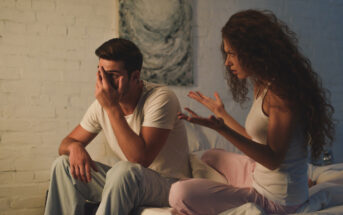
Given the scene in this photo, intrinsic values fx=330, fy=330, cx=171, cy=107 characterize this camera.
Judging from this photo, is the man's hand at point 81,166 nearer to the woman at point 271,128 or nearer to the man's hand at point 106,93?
the man's hand at point 106,93

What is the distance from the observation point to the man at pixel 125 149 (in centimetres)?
125

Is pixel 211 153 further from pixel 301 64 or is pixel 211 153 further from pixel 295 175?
pixel 301 64

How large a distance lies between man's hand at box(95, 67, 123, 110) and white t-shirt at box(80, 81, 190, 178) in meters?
0.14

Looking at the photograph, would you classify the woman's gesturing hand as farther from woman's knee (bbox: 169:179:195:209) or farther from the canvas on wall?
the canvas on wall

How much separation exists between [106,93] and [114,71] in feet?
0.49

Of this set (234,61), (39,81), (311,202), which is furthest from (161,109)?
(39,81)

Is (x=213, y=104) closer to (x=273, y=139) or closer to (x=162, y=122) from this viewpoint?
(x=162, y=122)

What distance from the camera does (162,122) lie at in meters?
1.47

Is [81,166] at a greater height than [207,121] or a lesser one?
lesser

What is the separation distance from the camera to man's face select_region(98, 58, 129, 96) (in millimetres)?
1561

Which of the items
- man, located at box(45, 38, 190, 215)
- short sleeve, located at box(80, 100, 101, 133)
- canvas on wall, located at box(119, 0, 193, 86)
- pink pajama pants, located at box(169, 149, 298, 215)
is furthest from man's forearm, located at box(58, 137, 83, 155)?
canvas on wall, located at box(119, 0, 193, 86)

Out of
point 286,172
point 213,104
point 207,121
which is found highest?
point 207,121

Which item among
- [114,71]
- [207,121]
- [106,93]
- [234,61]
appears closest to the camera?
[207,121]

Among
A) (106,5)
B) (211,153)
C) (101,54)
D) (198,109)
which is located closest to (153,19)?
(106,5)
